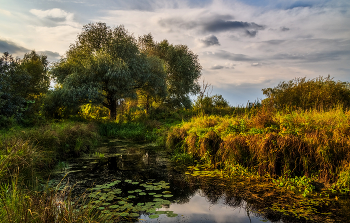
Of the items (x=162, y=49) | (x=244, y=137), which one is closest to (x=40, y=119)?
(x=244, y=137)

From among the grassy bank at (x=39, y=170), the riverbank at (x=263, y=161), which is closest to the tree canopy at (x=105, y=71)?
the grassy bank at (x=39, y=170)

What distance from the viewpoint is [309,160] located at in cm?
627

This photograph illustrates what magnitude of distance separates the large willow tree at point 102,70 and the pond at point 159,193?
11.9m

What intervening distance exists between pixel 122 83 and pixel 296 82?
14.2 meters

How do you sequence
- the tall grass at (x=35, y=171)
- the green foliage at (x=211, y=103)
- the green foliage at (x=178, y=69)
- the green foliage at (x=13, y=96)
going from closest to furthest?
1. the tall grass at (x=35, y=171)
2. the green foliage at (x=13, y=96)
3. the green foliage at (x=211, y=103)
4. the green foliage at (x=178, y=69)

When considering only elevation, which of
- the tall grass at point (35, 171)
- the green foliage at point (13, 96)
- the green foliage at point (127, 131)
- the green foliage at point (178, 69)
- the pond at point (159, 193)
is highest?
the green foliage at point (178, 69)

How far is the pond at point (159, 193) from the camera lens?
4.79 m

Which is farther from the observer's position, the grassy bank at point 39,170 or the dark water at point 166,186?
the dark water at point 166,186

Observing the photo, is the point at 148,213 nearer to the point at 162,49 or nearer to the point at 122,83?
the point at 122,83

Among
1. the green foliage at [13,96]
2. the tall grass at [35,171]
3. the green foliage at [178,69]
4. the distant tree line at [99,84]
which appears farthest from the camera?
the green foliage at [178,69]

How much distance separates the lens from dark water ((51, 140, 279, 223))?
16.0 ft

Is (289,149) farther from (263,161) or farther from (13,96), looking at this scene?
(13,96)

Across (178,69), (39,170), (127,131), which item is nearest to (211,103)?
(178,69)

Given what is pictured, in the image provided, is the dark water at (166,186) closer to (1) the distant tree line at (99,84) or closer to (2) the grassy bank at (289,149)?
(2) the grassy bank at (289,149)
